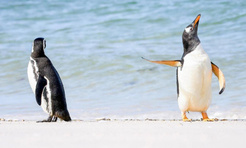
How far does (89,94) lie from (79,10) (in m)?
8.12

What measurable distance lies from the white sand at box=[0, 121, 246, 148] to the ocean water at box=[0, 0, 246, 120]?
1.45m

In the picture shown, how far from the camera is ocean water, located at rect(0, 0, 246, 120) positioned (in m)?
6.44

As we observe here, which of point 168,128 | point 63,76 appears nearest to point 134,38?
point 63,76

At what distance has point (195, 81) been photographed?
199 inches

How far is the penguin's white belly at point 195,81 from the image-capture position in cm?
501

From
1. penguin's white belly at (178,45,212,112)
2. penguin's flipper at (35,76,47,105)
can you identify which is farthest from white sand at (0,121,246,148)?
penguin's flipper at (35,76,47,105)

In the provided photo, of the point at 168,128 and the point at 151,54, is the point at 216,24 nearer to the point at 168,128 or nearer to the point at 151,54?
the point at 151,54

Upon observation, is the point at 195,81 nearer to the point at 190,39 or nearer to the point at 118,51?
the point at 190,39

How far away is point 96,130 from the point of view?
4.17 meters

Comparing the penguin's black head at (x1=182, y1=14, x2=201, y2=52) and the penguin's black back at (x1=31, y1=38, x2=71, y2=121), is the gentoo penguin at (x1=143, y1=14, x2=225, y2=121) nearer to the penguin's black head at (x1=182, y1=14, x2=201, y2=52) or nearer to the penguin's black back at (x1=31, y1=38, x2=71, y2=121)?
the penguin's black head at (x1=182, y1=14, x2=201, y2=52)

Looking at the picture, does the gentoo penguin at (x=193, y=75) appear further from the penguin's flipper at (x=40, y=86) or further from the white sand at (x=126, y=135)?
the penguin's flipper at (x=40, y=86)

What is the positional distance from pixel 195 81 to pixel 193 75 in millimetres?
58

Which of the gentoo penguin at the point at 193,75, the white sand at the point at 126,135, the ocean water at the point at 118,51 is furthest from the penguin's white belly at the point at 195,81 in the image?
the ocean water at the point at 118,51

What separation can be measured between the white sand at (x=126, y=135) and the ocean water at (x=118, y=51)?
57.2 inches
